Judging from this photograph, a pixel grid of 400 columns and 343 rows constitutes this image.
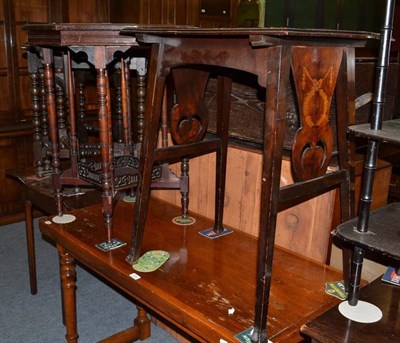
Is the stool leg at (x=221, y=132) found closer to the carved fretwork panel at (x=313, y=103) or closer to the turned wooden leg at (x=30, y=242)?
the carved fretwork panel at (x=313, y=103)

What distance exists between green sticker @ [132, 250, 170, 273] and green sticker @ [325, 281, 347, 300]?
1.64ft

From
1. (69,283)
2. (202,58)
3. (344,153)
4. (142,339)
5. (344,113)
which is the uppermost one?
(202,58)

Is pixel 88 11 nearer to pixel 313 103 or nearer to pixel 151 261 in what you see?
pixel 151 261

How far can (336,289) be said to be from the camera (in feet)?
4.24

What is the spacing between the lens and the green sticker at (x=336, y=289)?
49.8 inches

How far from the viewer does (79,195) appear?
7.96 ft

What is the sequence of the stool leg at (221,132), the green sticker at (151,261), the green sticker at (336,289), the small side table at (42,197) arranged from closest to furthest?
the green sticker at (336,289) → the green sticker at (151,261) → the stool leg at (221,132) → the small side table at (42,197)

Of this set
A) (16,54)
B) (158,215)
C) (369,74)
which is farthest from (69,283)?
(16,54)

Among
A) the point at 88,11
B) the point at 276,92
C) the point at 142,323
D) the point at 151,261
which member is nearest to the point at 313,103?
the point at 276,92

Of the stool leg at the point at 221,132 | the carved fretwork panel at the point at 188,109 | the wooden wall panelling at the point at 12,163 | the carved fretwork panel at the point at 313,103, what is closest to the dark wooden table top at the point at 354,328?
the carved fretwork panel at the point at 313,103

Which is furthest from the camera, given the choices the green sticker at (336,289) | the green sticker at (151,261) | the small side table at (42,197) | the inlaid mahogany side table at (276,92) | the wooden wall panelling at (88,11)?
the wooden wall panelling at (88,11)

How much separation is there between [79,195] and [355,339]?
1.75 meters

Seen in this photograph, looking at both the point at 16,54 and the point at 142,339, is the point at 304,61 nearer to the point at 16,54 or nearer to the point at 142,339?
the point at 142,339

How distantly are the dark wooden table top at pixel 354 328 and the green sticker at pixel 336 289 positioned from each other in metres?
0.12
